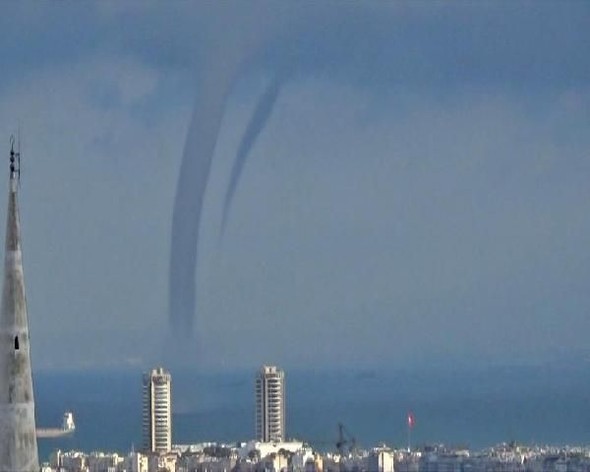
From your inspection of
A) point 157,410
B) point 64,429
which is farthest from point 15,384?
point 64,429

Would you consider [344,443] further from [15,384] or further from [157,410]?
[15,384]

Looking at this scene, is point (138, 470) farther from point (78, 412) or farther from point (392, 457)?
point (78, 412)

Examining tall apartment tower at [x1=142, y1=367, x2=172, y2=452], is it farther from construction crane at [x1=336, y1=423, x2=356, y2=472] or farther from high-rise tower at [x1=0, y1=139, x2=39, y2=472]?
high-rise tower at [x1=0, y1=139, x2=39, y2=472]

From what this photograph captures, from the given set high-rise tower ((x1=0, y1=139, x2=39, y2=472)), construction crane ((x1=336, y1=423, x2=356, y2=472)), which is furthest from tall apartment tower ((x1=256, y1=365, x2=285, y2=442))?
high-rise tower ((x1=0, y1=139, x2=39, y2=472))

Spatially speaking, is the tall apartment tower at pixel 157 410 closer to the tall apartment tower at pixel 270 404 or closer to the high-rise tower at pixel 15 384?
the tall apartment tower at pixel 270 404

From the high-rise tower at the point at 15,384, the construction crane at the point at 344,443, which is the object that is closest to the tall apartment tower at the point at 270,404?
the construction crane at the point at 344,443

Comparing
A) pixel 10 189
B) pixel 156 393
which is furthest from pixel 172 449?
pixel 10 189
